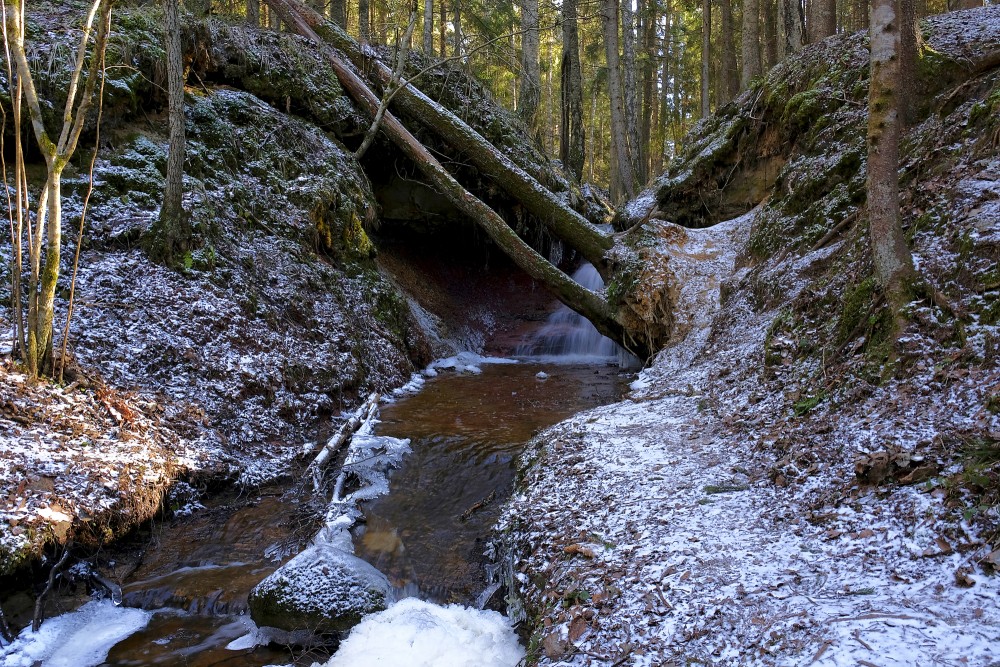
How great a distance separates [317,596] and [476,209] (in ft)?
27.4

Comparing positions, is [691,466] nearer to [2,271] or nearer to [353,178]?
[2,271]

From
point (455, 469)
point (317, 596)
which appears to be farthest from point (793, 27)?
point (317, 596)

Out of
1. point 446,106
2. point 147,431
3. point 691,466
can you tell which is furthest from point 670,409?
point 446,106

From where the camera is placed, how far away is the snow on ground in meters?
2.66

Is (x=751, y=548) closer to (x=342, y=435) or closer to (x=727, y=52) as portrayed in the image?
(x=342, y=435)

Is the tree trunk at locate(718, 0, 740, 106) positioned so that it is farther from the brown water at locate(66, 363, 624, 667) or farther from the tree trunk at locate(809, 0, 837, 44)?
the brown water at locate(66, 363, 624, 667)

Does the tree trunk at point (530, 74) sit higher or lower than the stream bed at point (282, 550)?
higher

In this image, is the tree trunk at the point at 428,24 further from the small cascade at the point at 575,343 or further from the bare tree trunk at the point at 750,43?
the bare tree trunk at the point at 750,43

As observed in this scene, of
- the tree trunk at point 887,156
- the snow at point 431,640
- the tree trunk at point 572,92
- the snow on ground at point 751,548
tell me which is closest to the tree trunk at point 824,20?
the tree trunk at point 572,92

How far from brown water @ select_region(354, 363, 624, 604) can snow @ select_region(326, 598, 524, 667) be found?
26 centimetres

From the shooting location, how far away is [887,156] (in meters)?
4.76

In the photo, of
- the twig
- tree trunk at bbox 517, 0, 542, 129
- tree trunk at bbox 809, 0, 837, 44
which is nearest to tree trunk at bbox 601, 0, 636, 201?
tree trunk at bbox 517, 0, 542, 129

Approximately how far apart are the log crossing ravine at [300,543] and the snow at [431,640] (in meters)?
0.21

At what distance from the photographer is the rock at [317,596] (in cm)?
414
